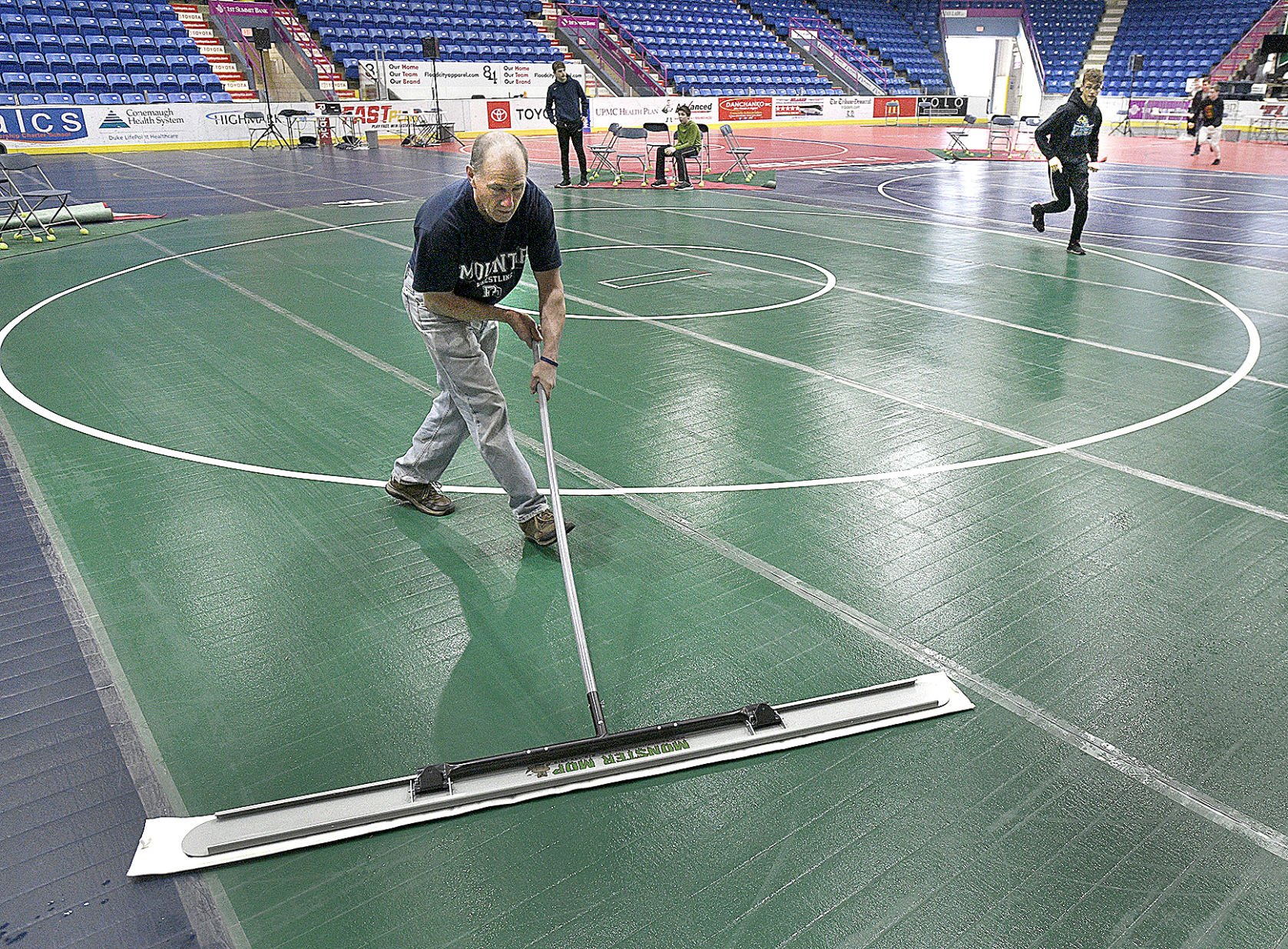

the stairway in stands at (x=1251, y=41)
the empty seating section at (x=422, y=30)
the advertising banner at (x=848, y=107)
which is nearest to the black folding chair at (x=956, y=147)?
the advertising banner at (x=848, y=107)

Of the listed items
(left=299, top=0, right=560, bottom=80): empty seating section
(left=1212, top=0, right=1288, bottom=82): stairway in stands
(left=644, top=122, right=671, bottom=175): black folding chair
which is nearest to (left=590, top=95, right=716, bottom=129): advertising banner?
(left=644, top=122, right=671, bottom=175): black folding chair

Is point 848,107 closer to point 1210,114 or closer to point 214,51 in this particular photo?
point 1210,114

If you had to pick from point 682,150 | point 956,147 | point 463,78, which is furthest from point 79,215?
point 463,78

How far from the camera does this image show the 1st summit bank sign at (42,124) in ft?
82.1

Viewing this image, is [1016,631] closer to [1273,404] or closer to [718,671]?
[718,671]

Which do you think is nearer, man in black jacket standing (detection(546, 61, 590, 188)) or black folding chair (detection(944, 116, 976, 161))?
man in black jacket standing (detection(546, 61, 590, 188))

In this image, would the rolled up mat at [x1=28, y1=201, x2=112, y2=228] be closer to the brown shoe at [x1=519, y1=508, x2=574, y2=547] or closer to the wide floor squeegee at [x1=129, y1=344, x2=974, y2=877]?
the brown shoe at [x1=519, y1=508, x2=574, y2=547]

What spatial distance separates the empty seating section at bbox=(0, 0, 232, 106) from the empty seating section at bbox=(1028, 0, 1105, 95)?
1426 inches

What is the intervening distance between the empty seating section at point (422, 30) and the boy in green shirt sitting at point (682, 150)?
1800 centimetres

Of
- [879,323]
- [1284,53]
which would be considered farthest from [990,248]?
[1284,53]

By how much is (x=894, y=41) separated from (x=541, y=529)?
48.9m

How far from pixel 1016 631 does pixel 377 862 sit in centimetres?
265

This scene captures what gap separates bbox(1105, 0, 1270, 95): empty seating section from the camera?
40844mm

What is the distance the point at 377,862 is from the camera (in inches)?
116
